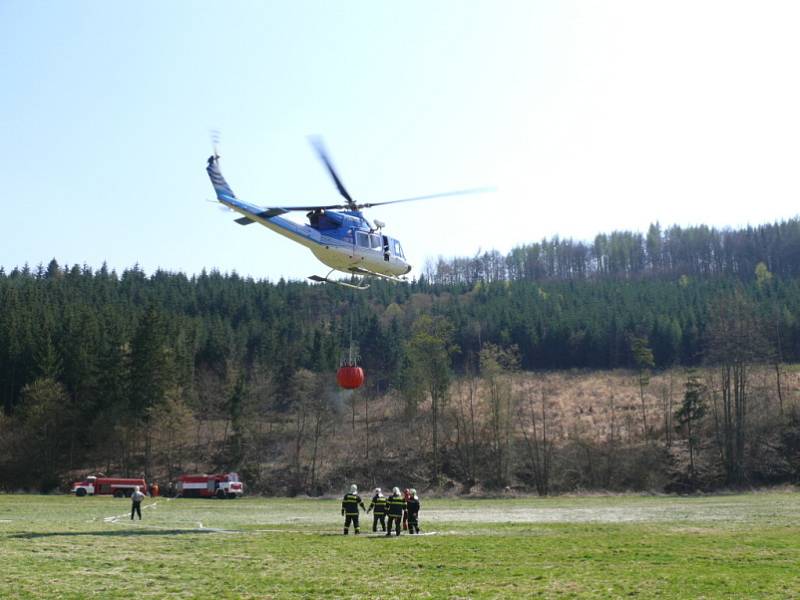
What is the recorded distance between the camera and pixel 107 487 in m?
63.8

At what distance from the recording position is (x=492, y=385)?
74.8 metres

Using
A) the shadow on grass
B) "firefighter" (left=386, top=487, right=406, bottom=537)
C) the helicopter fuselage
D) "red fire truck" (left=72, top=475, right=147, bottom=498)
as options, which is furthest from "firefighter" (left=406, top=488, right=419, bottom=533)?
"red fire truck" (left=72, top=475, right=147, bottom=498)

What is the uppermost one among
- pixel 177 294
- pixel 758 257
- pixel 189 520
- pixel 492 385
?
pixel 758 257

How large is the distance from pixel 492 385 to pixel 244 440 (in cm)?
2408

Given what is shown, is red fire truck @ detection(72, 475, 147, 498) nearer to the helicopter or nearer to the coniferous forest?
the coniferous forest

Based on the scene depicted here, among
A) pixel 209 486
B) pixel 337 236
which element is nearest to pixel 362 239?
pixel 337 236

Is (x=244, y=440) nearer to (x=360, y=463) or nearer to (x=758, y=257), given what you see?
(x=360, y=463)

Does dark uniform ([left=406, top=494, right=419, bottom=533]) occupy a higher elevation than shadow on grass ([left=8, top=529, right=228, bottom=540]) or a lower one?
higher

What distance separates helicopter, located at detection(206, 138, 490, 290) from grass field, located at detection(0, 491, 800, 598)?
34.6 feet

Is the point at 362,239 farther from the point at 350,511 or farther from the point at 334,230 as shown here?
the point at 350,511

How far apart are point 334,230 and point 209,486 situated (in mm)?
37604

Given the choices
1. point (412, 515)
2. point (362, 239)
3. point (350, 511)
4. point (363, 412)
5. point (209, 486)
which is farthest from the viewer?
point (363, 412)

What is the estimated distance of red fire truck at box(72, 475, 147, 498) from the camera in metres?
62.9

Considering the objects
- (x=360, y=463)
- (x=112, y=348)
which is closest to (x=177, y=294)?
(x=112, y=348)
